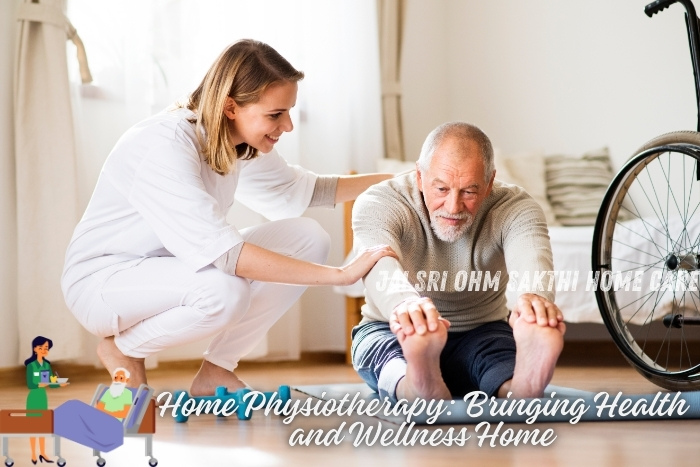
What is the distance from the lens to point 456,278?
2082 mm

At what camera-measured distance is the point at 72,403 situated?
4.18ft

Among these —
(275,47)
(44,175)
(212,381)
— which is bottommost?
(212,381)

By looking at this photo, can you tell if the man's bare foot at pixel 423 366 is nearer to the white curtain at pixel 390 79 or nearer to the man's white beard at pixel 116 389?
the man's white beard at pixel 116 389

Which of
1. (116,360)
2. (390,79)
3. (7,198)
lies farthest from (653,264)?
(390,79)

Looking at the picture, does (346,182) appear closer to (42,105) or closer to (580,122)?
(42,105)

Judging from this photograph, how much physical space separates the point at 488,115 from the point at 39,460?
3492 millimetres

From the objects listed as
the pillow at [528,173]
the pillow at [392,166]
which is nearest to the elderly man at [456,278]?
the pillow at [392,166]

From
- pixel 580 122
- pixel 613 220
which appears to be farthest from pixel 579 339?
pixel 613 220

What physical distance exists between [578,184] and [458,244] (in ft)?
6.55

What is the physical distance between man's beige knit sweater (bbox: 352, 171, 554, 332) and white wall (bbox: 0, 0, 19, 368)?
51.6 inches

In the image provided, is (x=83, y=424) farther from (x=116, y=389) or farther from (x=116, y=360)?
(x=116, y=360)

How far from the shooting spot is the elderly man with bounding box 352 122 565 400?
67.4 inches

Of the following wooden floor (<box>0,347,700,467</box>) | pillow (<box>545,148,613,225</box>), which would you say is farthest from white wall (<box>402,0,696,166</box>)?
wooden floor (<box>0,347,700,467</box>)

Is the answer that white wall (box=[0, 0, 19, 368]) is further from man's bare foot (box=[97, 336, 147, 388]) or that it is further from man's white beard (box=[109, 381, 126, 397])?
man's white beard (box=[109, 381, 126, 397])
